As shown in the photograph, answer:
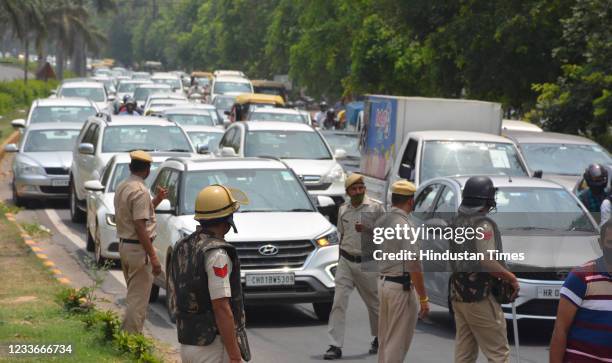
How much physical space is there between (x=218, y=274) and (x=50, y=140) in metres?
18.6

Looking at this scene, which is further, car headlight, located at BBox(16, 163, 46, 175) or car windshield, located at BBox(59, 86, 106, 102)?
car windshield, located at BBox(59, 86, 106, 102)

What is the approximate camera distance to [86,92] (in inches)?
1704

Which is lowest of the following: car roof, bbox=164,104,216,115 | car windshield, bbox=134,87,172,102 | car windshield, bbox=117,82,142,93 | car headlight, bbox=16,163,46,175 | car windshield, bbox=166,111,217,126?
car windshield, bbox=117,82,142,93

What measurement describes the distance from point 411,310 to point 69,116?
21048 mm

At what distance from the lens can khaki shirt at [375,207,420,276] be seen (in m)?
9.10

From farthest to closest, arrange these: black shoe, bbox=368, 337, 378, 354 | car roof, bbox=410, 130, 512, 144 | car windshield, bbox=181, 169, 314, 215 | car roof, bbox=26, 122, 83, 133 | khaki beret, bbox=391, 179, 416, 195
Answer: car roof, bbox=26, 122, 83, 133 < car roof, bbox=410, 130, 512, 144 < car windshield, bbox=181, 169, 314, 215 < black shoe, bbox=368, 337, 378, 354 < khaki beret, bbox=391, 179, 416, 195

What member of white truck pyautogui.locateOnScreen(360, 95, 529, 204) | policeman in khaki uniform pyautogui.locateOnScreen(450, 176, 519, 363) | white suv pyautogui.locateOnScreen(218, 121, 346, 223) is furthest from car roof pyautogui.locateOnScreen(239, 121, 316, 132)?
policeman in khaki uniform pyautogui.locateOnScreen(450, 176, 519, 363)

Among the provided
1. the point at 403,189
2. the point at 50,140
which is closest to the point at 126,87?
the point at 50,140

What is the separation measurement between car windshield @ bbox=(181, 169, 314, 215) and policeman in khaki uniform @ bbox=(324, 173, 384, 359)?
2.19 m

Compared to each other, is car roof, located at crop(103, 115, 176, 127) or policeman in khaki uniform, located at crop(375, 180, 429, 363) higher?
policeman in khaki uniform, located at crop(375, 180, 429, 363)

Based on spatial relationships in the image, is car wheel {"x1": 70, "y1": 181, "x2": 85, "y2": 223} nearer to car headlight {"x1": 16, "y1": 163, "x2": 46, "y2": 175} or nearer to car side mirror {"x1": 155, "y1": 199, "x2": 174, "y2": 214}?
car headlight {"x1": 16, "y1": 163, "x2": 46, "y2": 175}

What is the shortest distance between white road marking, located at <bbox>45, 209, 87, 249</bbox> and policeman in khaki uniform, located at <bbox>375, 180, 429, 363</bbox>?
32.7ft

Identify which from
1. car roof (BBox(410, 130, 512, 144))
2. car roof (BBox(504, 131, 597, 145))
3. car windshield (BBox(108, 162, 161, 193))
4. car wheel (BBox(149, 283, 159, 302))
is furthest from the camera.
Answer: car roof (BBox(504, 131, 597, 145))

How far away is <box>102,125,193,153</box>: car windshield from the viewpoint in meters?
20.5
